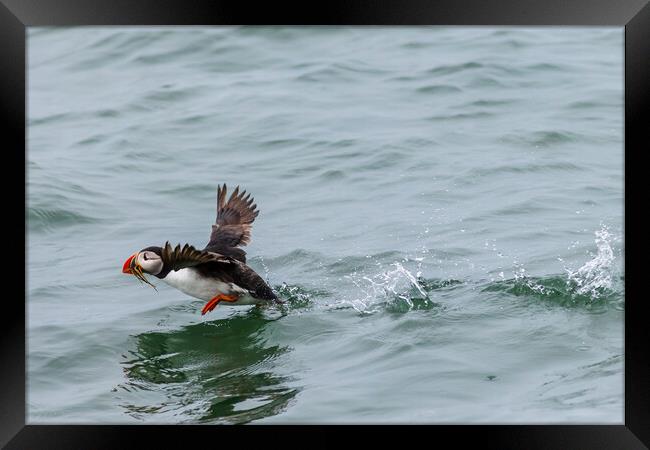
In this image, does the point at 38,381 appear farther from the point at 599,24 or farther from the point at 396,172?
the point at 396,172

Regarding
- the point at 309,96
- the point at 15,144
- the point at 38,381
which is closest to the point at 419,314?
the point at 38,381

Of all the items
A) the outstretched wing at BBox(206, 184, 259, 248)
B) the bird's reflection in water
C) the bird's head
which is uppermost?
the outstretched wing at BBox(206, 184, 259, 248)

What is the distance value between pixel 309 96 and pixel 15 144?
8996 millimetres

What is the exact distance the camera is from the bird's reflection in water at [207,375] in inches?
235

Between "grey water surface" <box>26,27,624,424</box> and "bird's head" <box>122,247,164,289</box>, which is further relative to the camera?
"bird's head" <box>122,247,164,289</box>

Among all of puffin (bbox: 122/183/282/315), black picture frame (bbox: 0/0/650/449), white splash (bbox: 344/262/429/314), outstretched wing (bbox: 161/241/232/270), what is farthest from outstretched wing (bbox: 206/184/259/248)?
black picture frame (bbox: 0/0/650/449)

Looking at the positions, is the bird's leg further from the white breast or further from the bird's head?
the bird's head

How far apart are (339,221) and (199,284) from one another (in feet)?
7.88

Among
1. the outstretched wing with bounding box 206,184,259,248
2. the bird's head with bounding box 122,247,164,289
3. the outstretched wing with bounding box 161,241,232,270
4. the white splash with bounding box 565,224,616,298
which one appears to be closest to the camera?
the outstretched wing with bounding box 161,241,232,270

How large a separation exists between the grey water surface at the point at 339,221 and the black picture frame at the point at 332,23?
110 cm

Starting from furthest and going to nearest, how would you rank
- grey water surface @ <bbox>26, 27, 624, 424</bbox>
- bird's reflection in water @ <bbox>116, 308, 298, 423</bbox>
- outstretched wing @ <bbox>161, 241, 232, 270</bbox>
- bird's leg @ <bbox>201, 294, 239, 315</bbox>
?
1. bird's leg @ <bbox>201, 294, 239, 315</bbox>
2. outstretched wing @ <bbox>161, 241, 232, 270</bbox>
3. grey water surface @ <bbox>26, 27, 624, 424</bbox>
4. bird's reflection in water @ <bbox>116, 308, 298, 423</bbox>

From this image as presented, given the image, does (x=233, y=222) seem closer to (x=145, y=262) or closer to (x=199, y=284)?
(x=199, y=284)

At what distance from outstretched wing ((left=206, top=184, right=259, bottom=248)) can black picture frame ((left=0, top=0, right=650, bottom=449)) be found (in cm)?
391

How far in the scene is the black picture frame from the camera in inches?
166
